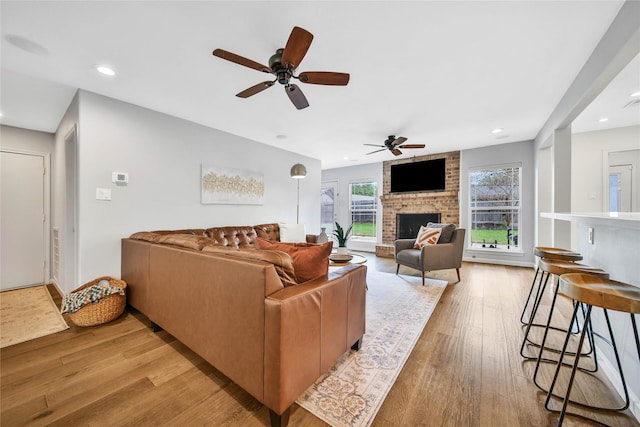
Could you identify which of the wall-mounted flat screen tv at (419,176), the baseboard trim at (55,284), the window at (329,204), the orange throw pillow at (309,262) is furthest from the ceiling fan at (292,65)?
the window at (329,204)

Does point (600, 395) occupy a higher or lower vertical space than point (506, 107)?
lower

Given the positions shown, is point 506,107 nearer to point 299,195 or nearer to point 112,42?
point 299,195

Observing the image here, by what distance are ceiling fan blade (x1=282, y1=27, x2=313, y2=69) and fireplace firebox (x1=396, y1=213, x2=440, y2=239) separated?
498 cm

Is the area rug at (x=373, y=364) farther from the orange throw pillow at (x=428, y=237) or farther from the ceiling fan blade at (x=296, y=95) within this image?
the ceiling fan blade at (x=296, y=95)

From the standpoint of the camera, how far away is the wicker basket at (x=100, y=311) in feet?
7.29

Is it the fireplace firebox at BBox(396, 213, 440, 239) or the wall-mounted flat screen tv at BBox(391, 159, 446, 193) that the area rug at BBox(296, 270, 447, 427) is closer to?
the fireplace firebox at BBox(396, 213, 440, 239)

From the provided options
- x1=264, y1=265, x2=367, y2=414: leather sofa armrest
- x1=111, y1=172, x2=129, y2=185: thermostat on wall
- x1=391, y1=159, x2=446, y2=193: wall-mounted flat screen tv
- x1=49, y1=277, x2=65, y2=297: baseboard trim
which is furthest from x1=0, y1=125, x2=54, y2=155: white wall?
x1=391, y1=159, x2=446, y2=193: wall-mounted flat screen tv

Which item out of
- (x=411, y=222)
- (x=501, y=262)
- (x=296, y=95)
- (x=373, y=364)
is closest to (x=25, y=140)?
(x=296, y=95)

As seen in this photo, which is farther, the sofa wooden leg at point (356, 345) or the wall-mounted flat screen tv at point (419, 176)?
the wall-mounted flat screen tv at point (419, 176)

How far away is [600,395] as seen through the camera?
1444 millimetres

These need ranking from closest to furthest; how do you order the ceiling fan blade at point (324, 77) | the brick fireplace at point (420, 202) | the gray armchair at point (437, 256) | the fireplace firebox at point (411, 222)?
1. the ceiling fan blade at point (324, 77)
2. the gray armchair at point (437, 256)
3. the brick fireplace at point (420, 202)
4. the fireplace firebox at point (411, 222)

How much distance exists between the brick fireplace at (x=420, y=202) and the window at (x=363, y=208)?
35 cm

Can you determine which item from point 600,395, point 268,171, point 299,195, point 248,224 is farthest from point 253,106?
point 600,395

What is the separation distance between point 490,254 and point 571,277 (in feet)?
14.2
